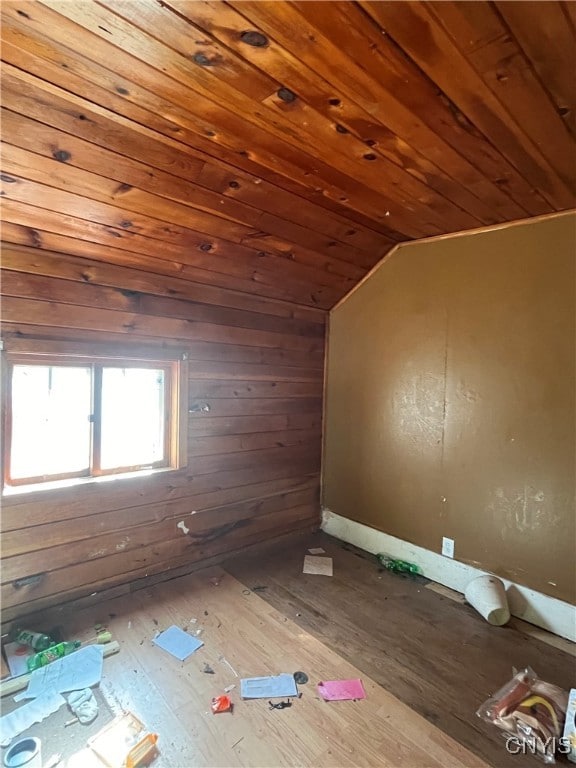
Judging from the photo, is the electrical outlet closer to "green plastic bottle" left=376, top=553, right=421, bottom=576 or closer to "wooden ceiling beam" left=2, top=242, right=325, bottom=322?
"green plastic bottle" left=376, top=553, right=421, bottom=576

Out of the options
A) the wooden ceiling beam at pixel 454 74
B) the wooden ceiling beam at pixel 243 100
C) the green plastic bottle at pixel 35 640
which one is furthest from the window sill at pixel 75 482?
the wooden ceiling beam at pixel 454 74

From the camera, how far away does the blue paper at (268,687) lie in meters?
1.67

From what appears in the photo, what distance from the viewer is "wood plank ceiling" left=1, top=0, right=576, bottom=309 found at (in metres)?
1.04

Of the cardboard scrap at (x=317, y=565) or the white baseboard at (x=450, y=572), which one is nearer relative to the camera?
the white baseboard at (x=450, y=572)

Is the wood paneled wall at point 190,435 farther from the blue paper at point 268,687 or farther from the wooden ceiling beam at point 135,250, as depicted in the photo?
the blue paper at point 268,687

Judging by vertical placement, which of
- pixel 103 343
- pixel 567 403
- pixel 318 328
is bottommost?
pixel 567 403

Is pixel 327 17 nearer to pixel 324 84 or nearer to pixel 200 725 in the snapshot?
pixel 324 84

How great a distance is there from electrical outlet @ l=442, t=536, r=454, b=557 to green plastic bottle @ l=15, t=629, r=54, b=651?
225cm

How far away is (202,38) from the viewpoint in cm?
109

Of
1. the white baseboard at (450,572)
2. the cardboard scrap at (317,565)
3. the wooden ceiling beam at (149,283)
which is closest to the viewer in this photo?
the wooden ceiling beam at (149,283)

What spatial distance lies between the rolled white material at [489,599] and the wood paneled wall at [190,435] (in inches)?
54.1

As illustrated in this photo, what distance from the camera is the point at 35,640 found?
188 centimetres

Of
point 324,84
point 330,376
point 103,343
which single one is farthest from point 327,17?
point 330,376

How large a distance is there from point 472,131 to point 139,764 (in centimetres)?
249
